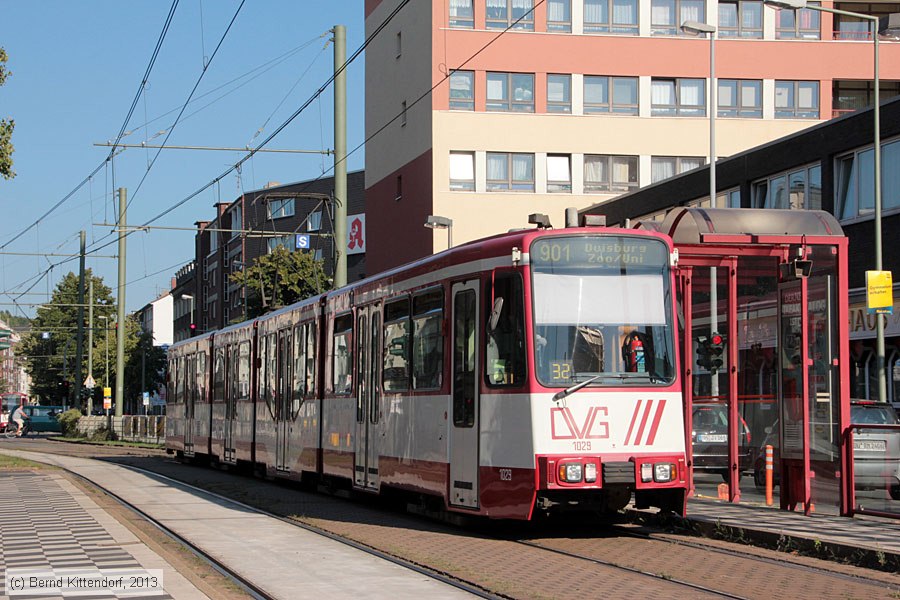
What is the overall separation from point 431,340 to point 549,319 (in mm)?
2314

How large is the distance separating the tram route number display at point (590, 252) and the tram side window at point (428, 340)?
186 cm

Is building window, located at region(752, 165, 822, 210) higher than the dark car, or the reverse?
building window, located at region(752, 165, 822, 210)

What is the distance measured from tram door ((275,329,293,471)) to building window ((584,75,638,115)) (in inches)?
1172

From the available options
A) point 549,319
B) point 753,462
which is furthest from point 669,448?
point 753,462

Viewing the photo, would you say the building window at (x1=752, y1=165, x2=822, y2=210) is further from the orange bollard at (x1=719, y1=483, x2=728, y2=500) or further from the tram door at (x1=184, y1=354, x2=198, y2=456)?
the orange bollard at (x1=719, y1=483, x2=728, y2=500)

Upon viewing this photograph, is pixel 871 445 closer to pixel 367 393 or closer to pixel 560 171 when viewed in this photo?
pixel 367 393

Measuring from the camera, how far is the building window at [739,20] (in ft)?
169

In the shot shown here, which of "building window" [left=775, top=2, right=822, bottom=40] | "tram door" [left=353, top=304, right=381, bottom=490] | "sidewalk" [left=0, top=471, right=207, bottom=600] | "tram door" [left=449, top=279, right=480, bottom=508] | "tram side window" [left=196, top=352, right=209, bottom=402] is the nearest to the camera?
"sidewalk" [left=0, top=471, right=207, bottom=600]

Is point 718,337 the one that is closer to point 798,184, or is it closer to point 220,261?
point 798,184

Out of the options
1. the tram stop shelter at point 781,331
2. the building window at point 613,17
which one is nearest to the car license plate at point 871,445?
the tram stop shelter at point 781,331

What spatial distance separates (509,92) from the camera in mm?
50406

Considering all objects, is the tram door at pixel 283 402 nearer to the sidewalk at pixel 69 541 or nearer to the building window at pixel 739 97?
the sidewalk at pixel 69 541

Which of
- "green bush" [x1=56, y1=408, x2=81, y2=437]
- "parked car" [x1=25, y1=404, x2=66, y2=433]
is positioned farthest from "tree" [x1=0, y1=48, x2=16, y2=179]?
"parked car" [x1=25, y1=404, x2=66, y2=433]

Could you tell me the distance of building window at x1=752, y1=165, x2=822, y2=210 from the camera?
113 ft
